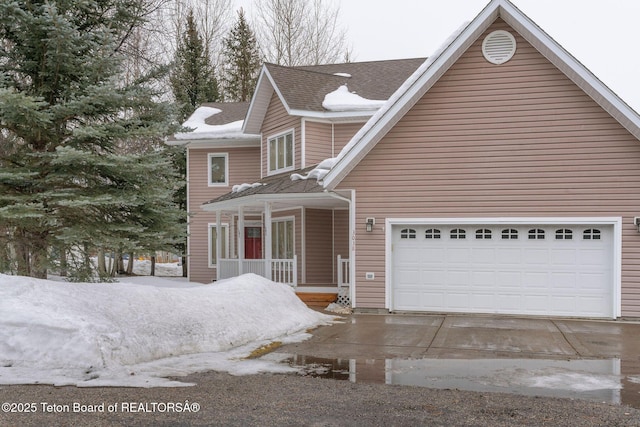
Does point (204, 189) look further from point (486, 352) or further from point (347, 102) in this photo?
point (486, 352)

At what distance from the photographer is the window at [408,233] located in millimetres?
15445

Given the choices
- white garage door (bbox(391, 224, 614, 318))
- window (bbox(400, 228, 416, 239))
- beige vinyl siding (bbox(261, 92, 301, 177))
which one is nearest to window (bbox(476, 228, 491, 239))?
white garage door (bbox(391, 224, 614, 318))

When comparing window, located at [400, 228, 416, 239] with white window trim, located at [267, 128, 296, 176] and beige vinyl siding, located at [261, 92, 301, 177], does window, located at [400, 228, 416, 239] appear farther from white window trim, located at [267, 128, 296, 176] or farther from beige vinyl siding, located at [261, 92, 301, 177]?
white window trim, located at [267, 128, 296, 176]

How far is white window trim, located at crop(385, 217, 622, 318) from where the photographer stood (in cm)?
1401

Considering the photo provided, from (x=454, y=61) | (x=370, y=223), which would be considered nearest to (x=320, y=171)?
(x=370, y=223)

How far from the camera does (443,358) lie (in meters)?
9.65

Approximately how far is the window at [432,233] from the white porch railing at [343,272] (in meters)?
3.30

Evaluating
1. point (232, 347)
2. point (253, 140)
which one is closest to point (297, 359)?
point (232, 347)

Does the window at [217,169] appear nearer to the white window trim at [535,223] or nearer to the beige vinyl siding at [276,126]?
the beige vinyl siding at [276,126]

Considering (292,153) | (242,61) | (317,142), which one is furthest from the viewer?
(242,61)

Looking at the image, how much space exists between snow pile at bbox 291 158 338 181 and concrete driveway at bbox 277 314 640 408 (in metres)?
3.65

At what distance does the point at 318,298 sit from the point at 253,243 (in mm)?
7086

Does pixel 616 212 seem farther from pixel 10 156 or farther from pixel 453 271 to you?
pixel 10 156

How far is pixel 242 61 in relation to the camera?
40469 millimetres
